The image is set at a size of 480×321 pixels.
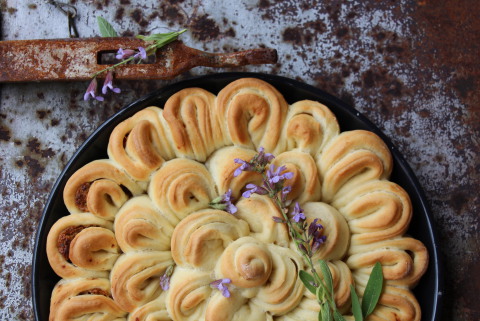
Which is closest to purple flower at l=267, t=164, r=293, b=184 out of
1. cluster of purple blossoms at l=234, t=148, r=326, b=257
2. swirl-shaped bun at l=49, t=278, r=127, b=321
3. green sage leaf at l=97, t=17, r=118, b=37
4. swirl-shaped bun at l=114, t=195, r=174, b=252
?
cluster of purple blossoms at l=234, t=148, r=326, b=257

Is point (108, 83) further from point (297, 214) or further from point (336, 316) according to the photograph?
point (336, 316)

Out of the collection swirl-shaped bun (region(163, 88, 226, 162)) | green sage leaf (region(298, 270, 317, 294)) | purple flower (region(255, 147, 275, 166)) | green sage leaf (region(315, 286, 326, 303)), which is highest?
swirl-shaped bun (region(163, 88, 226, 162))

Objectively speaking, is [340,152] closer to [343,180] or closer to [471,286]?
[343,180]

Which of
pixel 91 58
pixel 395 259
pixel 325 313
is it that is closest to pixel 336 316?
pixel 325 313

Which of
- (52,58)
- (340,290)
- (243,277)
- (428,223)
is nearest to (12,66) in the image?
(52,58)

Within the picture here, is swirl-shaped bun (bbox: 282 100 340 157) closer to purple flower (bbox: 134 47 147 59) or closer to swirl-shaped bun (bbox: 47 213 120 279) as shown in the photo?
purple flower (bbox: 134 47 147 59)

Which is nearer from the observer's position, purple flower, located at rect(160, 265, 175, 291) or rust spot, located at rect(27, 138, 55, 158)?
purple flower, located at rect(160, 265, 175, 291)

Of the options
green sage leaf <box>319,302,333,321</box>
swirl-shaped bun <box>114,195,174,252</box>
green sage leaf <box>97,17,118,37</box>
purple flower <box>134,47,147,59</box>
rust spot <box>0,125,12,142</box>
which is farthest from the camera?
rust spot <box>0,125,12,142</box>

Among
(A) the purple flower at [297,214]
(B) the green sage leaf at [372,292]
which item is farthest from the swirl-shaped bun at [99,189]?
(B) the green sage leaf at [372,292]
